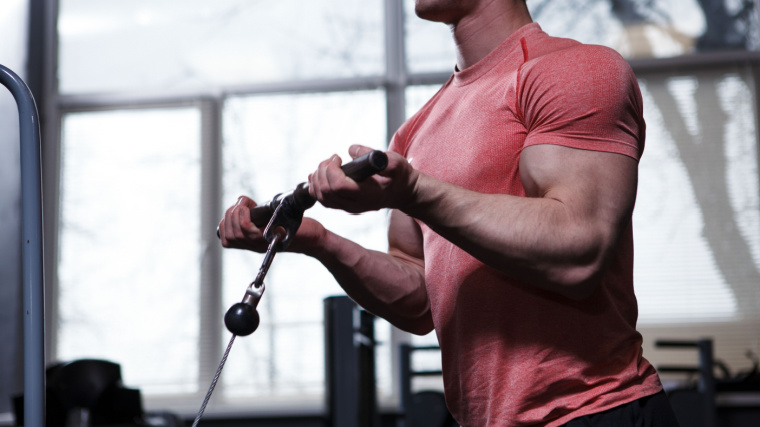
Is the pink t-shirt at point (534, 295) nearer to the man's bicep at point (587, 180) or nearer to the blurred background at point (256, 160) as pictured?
the man's bicep at point (587, 180)

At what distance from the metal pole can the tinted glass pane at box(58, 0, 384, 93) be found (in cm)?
303

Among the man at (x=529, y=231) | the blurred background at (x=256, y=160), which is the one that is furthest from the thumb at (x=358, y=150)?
the blurred background at (x=256, y=160)

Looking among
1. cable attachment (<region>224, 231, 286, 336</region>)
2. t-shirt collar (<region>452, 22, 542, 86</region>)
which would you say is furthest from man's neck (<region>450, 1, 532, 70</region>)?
cable attachment (<region>224, 231, 286, 336</region>)

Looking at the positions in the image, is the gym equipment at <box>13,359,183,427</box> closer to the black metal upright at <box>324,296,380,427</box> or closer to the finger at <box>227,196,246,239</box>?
the black metal upright at <box>324,296,380,427</box>

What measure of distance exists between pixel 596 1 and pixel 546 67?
3.19 meters

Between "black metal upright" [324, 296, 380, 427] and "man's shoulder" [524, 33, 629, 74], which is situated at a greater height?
"man's shoulder" [524, 33, 629, 74]

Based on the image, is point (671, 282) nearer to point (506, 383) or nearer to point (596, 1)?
point (596, 1)

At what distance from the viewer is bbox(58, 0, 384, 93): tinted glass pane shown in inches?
153

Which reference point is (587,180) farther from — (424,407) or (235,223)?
(424,407)

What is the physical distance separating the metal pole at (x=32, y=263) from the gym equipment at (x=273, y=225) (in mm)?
199

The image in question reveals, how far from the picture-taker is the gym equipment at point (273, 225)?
704 millimetres

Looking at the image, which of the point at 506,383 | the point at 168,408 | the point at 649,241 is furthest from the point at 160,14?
the point at 506,383

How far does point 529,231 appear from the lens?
2.50 feet

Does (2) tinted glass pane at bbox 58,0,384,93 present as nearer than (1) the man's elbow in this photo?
No
